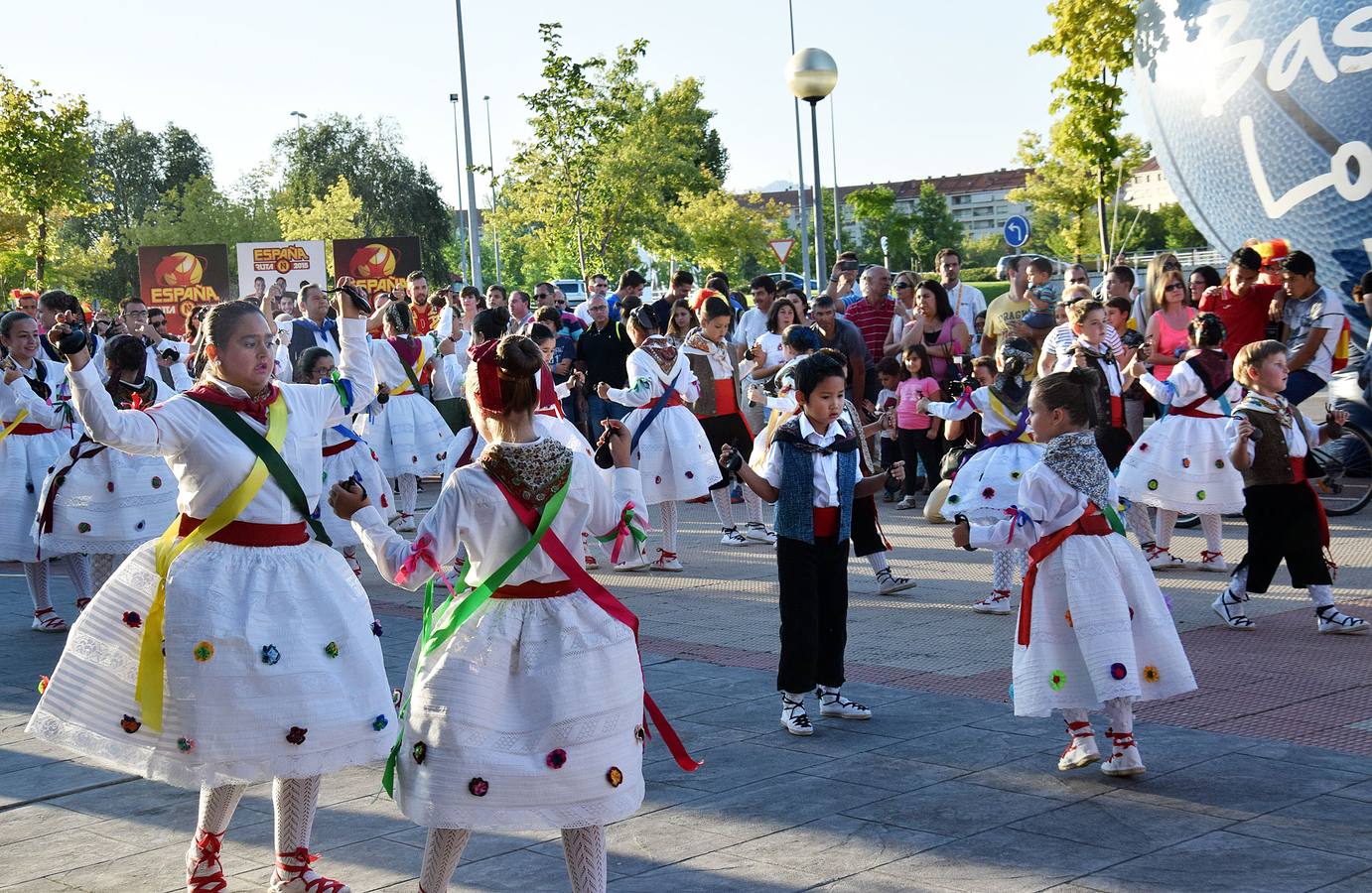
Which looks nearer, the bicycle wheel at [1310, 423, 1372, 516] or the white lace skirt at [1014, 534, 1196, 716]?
the white lace skirt at [1014, 534, 1196, 716]

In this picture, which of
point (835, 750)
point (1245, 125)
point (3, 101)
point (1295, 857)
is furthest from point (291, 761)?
point (3, 101)

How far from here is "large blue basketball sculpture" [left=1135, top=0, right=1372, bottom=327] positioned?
13.9 m

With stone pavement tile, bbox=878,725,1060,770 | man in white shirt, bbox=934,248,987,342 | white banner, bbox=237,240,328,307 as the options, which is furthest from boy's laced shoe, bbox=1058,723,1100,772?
white banner, bbox=237,240,328,307

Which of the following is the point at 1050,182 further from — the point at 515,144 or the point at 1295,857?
the point at 1295,857

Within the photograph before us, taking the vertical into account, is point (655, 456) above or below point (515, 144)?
below

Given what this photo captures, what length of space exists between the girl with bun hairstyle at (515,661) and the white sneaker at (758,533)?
8245 mm

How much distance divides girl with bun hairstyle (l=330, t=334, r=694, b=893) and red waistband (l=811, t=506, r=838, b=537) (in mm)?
2530

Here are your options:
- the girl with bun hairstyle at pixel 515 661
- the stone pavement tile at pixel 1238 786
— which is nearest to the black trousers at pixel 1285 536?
the stone pavement tile at pixel 1238 786

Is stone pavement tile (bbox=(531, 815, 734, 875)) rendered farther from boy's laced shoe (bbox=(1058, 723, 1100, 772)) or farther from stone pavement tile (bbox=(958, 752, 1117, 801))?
boy's laced shoe (bbox=(1058, 723, 1100, 772))

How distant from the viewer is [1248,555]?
28.4ft

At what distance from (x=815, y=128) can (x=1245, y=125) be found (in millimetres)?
5082

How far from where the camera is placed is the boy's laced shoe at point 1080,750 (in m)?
6.02

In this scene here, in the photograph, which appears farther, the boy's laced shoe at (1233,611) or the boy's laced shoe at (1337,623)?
the boy's laced shoe at (1233,611)

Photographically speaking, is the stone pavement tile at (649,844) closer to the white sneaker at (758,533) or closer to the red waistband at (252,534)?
the red waistband at (252,534)
